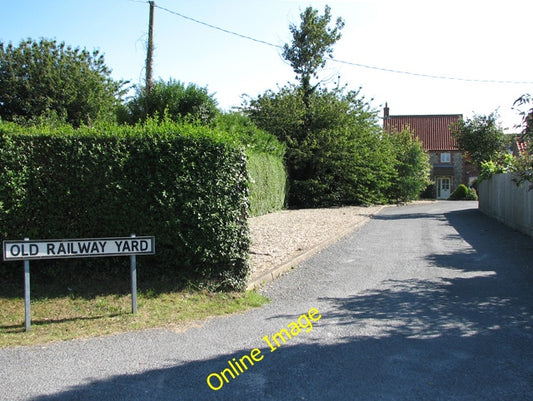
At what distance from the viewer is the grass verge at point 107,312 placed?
5496 millimetres

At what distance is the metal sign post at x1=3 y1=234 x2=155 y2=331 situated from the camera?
219 inches

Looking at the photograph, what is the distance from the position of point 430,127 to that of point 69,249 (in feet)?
181

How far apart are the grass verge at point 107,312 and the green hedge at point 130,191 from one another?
51cm

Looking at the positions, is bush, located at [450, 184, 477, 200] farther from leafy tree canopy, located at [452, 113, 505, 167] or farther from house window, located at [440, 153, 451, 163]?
leafy tree canopy, located at [452, 113, 505, 167]

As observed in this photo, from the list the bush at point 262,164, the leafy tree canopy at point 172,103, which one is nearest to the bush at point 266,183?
the bush at point 262,164

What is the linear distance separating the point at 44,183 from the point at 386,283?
5.61m

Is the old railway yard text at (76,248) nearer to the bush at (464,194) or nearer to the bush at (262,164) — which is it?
the bush at (262,164)

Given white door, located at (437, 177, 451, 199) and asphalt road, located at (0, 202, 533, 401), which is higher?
white door, located at (437, 177, 451, 199)

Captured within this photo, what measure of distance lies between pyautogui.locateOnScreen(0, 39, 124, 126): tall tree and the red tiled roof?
33.6 meters

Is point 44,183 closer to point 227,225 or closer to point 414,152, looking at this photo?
point 227,225

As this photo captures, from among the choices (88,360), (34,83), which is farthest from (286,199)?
(88,360)

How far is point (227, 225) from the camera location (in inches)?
274

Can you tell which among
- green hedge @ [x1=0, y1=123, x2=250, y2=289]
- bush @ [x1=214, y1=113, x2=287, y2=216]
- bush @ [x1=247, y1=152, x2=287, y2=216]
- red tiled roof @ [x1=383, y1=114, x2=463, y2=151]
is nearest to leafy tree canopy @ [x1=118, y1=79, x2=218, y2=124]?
bush @ [x1=214, y1=113, x2=287, y2=216]

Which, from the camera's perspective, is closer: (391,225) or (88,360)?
(88,360)
